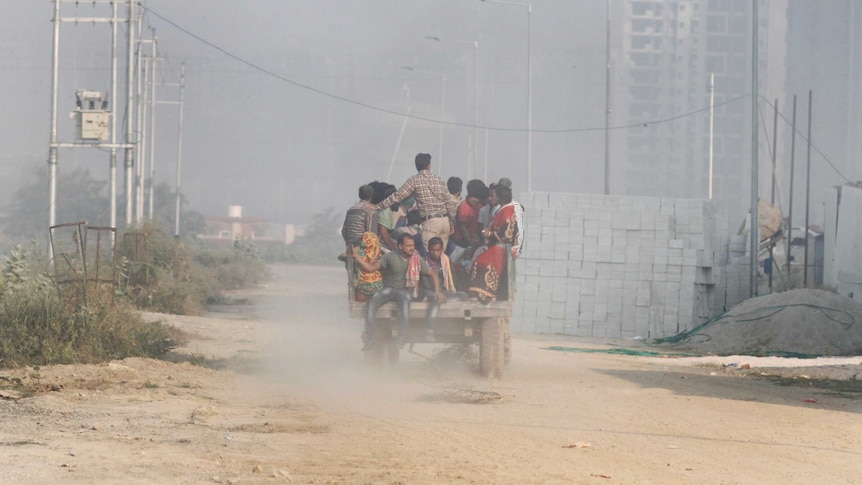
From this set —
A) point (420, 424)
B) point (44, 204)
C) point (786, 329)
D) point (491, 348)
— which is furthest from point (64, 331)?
point (44, 204)

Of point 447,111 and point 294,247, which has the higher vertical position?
point 447,111

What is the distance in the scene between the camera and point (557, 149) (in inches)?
4281

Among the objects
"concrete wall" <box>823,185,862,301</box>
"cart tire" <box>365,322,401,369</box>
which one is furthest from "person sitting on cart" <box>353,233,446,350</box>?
"concrete wall" <box>823,185,862,301</box>

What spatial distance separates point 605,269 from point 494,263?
12284 millimetres

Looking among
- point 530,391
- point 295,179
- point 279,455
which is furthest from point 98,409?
point 295,179

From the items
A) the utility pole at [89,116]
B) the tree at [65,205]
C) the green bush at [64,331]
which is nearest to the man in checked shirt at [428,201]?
the green bush at [64,331]

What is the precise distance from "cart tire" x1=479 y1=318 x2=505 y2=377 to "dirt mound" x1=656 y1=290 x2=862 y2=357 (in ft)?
26.7

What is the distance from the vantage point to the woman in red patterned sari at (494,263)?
523 inches

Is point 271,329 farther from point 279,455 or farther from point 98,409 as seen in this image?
point 279,455

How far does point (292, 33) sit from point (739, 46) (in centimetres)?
4004

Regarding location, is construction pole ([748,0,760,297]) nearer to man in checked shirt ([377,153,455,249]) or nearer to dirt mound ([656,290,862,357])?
dirt mound ([656,290,862,357])

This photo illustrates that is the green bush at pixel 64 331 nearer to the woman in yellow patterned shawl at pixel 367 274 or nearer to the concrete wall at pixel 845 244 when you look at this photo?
the woman in yellow patterned shawl at pixel 367 274

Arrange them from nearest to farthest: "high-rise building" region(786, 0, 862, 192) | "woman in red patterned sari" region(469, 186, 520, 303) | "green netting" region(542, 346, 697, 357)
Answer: "woman in red patterned sari" region(469, 186, 520, 303) < "green netting" region(542, 346, 697, 357) < "high-rise building" region(786, 0, 862, 192)

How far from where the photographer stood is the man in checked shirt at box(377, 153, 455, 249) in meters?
13.6
